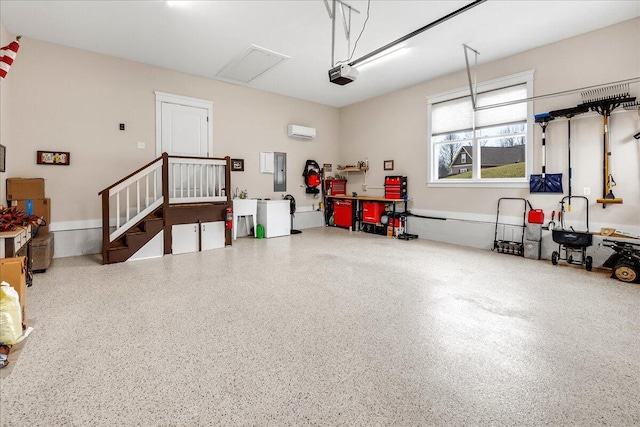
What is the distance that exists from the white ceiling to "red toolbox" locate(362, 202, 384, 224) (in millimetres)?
3249

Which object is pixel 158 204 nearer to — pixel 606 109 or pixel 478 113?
pixel 478 113

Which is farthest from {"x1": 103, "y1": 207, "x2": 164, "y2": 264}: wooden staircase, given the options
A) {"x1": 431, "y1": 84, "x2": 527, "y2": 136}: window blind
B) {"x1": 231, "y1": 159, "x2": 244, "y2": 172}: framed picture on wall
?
{"x1": 431, "y1": 84, "x2": 527, "y2": 136}: window blind

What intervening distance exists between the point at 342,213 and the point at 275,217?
226cm

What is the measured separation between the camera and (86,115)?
5664 mm

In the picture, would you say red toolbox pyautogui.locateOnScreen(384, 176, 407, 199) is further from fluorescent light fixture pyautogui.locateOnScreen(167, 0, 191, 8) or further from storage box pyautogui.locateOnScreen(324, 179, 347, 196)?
fluorescent light fixture pyautogui.locateOnScreen(167, 0, 191, 8)

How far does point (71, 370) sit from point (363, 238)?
6.05 m

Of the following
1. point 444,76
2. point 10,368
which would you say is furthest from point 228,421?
point 444,76

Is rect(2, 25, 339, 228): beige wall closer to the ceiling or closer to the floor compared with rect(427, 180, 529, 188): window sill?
closer to the ceiling

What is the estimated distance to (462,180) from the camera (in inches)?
260

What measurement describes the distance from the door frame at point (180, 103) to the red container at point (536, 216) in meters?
6.65

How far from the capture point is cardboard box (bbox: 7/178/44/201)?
4711 mm

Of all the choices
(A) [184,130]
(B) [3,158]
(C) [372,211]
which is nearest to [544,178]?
(C) [372,211]

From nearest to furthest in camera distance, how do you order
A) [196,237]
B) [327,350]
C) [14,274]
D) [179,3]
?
[327,350] < [14,274] < [179,3] < [196,237]

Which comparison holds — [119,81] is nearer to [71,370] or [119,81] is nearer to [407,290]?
[71,370]
